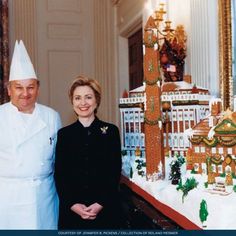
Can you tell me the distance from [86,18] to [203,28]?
12.5 ft

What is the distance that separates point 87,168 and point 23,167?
0.33m

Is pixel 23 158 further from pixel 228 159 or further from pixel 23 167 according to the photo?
pixel 228 159

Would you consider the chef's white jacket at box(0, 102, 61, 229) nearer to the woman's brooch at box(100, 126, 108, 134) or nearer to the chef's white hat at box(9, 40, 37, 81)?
the chef's white hat at box(9, 40, 37, 81)

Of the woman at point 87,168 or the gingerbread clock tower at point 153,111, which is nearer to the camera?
the woman at point 87,168

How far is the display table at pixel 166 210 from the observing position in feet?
5.79

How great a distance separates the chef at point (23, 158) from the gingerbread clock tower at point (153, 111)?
0.58 metres

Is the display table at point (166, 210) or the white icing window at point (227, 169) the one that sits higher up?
the white icing window at point (227, 169)

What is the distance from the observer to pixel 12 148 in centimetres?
205

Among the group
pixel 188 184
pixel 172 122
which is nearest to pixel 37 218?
pixel 188 184

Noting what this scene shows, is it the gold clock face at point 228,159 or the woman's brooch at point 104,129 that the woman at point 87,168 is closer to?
the woman's brooch at point 104,129

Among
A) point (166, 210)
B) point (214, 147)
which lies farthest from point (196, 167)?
point (166, 210)

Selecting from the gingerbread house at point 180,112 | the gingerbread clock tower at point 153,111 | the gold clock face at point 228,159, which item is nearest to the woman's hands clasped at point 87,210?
the gingerbread clock tower at point 153,111

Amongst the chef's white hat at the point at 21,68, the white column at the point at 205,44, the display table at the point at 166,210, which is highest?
the white column at the point at 205,44

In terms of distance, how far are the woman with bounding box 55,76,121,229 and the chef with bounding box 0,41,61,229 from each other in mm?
132
